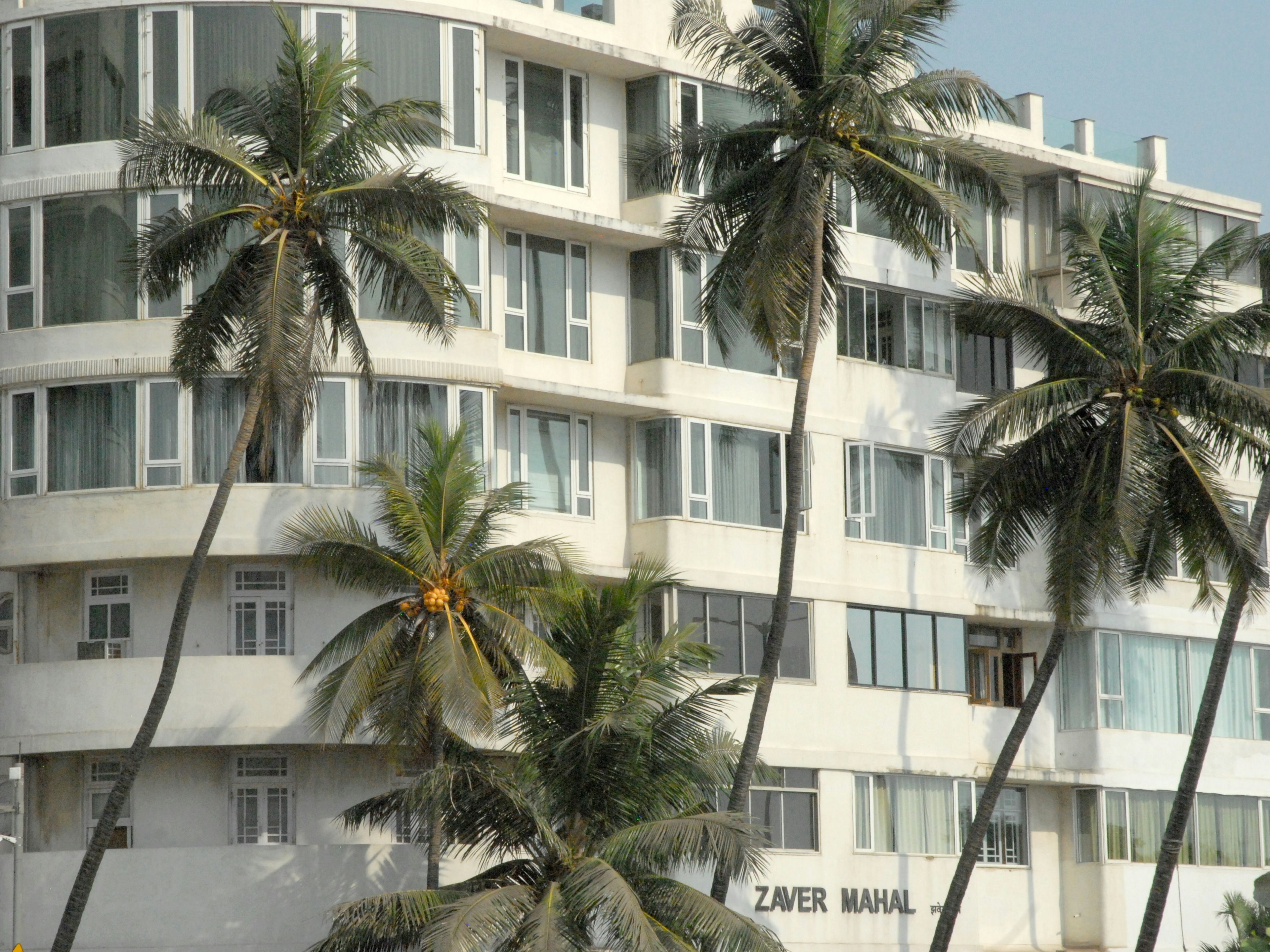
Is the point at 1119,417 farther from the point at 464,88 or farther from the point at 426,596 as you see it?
the point at 464,88

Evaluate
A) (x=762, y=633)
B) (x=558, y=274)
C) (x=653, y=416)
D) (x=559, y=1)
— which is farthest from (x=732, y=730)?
(x=559, y=1)

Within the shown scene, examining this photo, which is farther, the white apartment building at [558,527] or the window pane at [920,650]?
the window pane at [920,650]

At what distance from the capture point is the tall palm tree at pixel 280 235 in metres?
30.6

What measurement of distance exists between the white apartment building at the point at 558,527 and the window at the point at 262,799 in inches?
1.8

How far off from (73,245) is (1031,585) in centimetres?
1981

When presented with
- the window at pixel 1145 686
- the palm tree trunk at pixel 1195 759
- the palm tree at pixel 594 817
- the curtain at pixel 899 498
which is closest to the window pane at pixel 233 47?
the palm tree at pixel 594 817

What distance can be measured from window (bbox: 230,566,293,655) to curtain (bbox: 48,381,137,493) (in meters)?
2.35

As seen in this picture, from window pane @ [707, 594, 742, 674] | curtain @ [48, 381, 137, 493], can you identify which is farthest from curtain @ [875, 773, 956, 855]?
curtain @ [48, 381, 137, 493]

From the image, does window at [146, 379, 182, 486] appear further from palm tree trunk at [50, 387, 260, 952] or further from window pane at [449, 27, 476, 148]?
window pane at [449, 27, 476, 148]

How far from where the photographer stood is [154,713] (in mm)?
30938

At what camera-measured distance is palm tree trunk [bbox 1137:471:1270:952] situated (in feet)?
123

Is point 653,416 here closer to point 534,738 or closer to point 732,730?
point 732,730

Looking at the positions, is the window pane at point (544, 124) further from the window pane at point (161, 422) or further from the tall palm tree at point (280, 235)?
the window pane at point (161, 422)

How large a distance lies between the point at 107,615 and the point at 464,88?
9952mm
